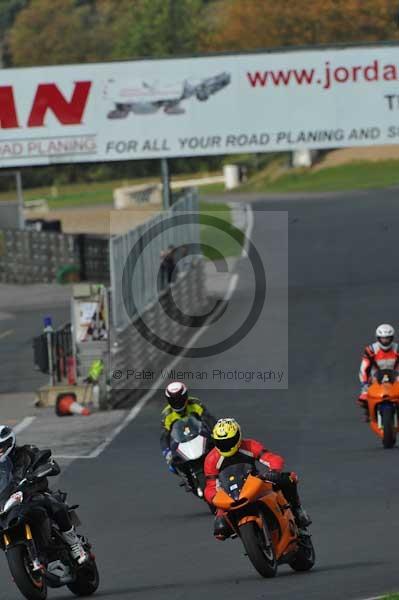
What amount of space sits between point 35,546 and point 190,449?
4.53 meters

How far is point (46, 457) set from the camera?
12.0 m

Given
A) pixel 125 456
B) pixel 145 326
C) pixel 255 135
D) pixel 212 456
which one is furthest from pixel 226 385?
pixel 212 456

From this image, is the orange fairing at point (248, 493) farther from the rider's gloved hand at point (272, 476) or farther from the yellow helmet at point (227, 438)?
the yellow helmet at point (227, 438)

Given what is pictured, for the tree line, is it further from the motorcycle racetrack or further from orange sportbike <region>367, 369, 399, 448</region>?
orange sportbike <region>367, 369, 399, 448</region>

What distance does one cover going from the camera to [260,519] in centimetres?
1158

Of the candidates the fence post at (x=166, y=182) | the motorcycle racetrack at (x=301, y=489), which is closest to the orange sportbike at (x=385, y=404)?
the motorcycle racetrack at (x=301, y=489)

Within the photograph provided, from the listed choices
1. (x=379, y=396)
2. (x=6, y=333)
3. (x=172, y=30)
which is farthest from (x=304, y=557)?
(x=172, y=30)

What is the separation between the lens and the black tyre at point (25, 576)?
37.1 ft

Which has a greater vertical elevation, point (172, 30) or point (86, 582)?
point (172, 30)

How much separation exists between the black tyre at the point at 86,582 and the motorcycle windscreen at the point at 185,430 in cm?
413

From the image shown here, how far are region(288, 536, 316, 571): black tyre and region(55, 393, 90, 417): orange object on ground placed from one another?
50.6ft

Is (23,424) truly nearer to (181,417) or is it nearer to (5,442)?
(181,417)

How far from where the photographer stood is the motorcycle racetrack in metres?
12.0

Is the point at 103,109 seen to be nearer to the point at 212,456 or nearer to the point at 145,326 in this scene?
the point at 145,326
